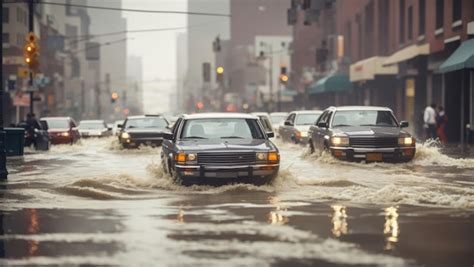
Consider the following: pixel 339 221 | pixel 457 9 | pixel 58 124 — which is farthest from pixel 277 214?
pixel 58 124

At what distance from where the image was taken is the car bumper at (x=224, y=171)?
15523 mm

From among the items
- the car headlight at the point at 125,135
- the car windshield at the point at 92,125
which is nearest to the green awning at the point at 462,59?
the car headlight at the point at 125,135

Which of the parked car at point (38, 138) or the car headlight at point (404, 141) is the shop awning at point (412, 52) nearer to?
the parked car at point (38, 138)

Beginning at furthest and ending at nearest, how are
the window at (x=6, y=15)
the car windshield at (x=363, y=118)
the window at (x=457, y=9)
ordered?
the window at (x=6, y=15) → the window at (x=457, y=9) → the car windshield at (x=363, y=118)

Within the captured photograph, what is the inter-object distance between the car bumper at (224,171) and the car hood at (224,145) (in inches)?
13.7

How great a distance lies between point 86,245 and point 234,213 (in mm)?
3273

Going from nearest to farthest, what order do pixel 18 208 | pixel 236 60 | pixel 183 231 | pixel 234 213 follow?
1. pixel 183 231
2. pixel 234 213
3. pixel 18 208
4. pixel 236 60

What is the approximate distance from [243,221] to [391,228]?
2020 millimetres

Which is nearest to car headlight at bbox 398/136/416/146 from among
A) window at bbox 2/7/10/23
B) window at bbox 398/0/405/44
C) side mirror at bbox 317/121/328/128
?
side mirror at bbox 317/121/328/128

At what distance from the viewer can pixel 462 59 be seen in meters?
30.6

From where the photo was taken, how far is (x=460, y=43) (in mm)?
34750

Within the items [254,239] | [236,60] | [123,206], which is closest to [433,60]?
[123,206]

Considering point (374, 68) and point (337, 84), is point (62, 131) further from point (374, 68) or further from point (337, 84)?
point (337, 84)

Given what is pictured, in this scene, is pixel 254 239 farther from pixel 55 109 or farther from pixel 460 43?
pixel 55 109
